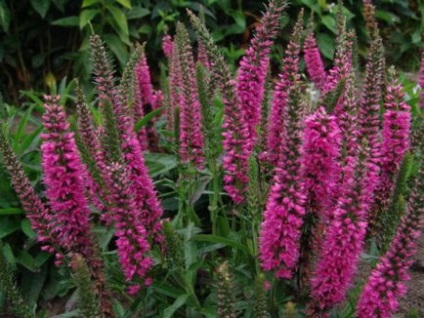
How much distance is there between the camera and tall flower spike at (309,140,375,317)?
2.12 meters

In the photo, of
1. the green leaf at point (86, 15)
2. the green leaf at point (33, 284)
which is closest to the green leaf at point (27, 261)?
the green leaf at point (33, 284)

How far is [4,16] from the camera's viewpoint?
6.99 m

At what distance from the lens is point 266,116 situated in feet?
10.3

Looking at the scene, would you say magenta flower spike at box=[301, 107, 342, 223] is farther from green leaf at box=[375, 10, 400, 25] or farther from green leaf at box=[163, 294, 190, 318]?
green leaf at box=[375, 10, 400, 25]

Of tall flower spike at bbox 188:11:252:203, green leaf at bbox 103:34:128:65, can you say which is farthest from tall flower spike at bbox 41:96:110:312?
green leaf at bbox 103:34:128:65

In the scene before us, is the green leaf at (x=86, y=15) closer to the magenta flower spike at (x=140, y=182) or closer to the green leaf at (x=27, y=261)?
the green leaf at (x=27, y=261)

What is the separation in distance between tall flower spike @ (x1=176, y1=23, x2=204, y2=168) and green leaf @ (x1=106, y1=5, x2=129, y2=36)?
385 cm

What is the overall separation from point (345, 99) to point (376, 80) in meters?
0.19

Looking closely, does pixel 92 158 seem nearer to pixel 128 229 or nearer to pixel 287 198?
pixel 128 229

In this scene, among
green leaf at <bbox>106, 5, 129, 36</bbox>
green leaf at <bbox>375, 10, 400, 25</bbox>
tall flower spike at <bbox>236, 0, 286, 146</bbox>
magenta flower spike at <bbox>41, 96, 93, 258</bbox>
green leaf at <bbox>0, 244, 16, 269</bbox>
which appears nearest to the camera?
magenta flower spike at <bbox>41, 96, 93, 258</bbox>

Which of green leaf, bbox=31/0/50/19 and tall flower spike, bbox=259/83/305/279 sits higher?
tall flower spike, bbox=259/83/305/279

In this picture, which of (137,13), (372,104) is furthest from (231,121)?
(137,13)

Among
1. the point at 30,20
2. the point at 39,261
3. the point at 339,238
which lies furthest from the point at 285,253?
the point at 30,20

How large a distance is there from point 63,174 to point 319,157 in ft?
3.09
